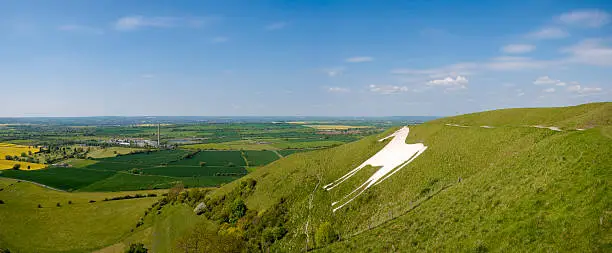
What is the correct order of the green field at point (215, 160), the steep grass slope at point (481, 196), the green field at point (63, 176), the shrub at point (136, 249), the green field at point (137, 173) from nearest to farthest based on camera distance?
the steep grass slope at point (481, 196) < the shrub at point (136, 249) < the green field at point (63, 176) < the green field at point (137, 173) < the green field at point (215, 160)

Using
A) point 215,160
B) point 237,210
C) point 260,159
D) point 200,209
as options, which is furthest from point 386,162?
point 215,160

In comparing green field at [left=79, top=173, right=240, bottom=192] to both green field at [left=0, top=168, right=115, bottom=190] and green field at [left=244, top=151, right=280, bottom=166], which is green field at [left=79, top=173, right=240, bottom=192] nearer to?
green field at [left=0, top=168, right=115, bottom=190]

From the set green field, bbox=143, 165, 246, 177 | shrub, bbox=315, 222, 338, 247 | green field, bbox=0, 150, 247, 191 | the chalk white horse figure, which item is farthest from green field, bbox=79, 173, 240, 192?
shrub, bbox=315, 222, 338, 247

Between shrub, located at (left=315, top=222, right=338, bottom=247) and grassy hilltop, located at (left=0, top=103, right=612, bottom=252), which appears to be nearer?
grassy hilltop, located at (left=0, top=103, right=612, bottom=252)

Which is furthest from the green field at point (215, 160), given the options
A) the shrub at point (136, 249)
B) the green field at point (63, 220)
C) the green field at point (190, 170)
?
the shrub at point (136, 249)

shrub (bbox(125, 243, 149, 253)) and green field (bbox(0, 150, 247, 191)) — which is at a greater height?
shrub (bbox(125, 243, 149, 253))

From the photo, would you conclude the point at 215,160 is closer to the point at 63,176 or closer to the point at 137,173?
the point at 137,173

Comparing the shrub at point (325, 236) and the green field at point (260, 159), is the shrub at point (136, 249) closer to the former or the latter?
the shrub at point (325, 236)
